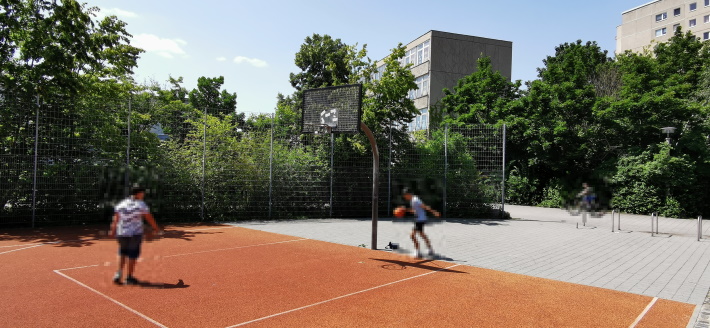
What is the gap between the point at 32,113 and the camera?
11.4m

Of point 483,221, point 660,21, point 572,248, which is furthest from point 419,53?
point 660,21

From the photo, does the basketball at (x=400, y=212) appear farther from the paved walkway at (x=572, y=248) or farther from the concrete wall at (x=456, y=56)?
the concrete wall at (x=456, y=56)

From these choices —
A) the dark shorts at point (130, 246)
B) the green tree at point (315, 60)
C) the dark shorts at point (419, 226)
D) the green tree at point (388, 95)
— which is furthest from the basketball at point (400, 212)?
the green tree at point (315, 60)

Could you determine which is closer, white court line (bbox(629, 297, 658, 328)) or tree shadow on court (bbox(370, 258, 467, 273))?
white court line (bbox(629, 297, 658, 328))

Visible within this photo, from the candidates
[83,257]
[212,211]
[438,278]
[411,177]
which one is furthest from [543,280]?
[212,211]

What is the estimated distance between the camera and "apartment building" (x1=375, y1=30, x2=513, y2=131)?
3556 centimetres

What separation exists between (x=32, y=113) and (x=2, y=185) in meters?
2.17

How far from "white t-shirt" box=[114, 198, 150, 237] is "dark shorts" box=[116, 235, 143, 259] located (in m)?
0.08

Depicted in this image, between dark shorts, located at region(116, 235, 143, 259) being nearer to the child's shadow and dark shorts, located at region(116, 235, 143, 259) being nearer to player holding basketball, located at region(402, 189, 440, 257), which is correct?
the child's shadow

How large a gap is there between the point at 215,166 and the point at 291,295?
31.4 feet

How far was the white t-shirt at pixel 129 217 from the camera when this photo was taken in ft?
18.7

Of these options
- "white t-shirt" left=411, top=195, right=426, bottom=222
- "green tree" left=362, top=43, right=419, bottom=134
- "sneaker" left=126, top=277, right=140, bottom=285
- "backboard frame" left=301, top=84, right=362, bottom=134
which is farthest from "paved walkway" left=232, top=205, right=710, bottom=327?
"sneaker" left=126, top=277, right=140, bottom=285

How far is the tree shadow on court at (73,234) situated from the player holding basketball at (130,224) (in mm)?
3224

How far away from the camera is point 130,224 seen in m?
5.73
